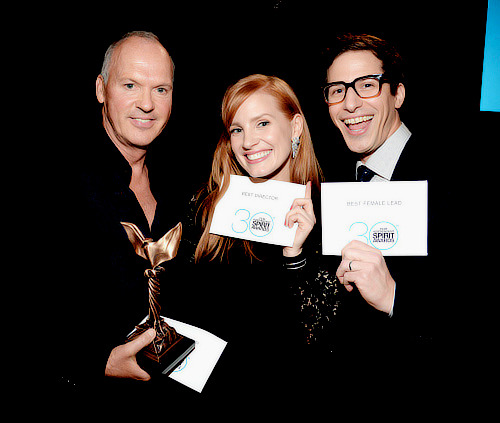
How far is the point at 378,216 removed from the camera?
1593 millimetres

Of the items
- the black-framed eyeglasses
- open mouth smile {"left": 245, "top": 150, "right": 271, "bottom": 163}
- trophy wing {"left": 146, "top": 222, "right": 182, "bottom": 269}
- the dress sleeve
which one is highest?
the black-framed eyeglasses

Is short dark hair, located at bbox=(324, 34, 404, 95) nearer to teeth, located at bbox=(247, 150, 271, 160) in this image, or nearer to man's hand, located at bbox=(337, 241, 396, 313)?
teeth, located at bbox=(247, 150, 271, 160)

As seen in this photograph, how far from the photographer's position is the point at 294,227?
1795mm

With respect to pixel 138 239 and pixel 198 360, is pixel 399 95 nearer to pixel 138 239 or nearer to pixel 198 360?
pixel 138 239

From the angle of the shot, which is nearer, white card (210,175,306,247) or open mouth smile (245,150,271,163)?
white card (210,175,306,247)

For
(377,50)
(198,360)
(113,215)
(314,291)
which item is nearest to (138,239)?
(113,215)

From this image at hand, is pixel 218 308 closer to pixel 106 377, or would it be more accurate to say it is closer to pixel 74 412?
pixel 106 377

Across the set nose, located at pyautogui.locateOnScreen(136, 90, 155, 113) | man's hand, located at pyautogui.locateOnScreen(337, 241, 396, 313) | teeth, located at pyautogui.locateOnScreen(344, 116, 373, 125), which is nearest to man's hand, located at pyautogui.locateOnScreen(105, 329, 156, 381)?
man's hand, located at pyautogui.locateOnScreen(337, 241, 396, 313)

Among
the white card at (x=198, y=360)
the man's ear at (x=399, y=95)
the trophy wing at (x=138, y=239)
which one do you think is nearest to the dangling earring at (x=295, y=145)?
the man's ear at (x=399, y=95)

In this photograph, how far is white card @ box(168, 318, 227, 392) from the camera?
1700 millimetres

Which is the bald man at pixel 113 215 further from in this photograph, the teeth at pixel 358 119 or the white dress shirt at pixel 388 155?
the white dress shirt at pixel 388 155

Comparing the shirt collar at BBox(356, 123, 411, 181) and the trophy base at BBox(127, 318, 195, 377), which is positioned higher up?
the shirt collar at BBox(356, 123, 411, 181)

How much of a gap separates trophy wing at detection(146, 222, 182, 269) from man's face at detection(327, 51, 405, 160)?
119cm

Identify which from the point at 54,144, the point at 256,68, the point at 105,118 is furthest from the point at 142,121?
the point at 256,68
